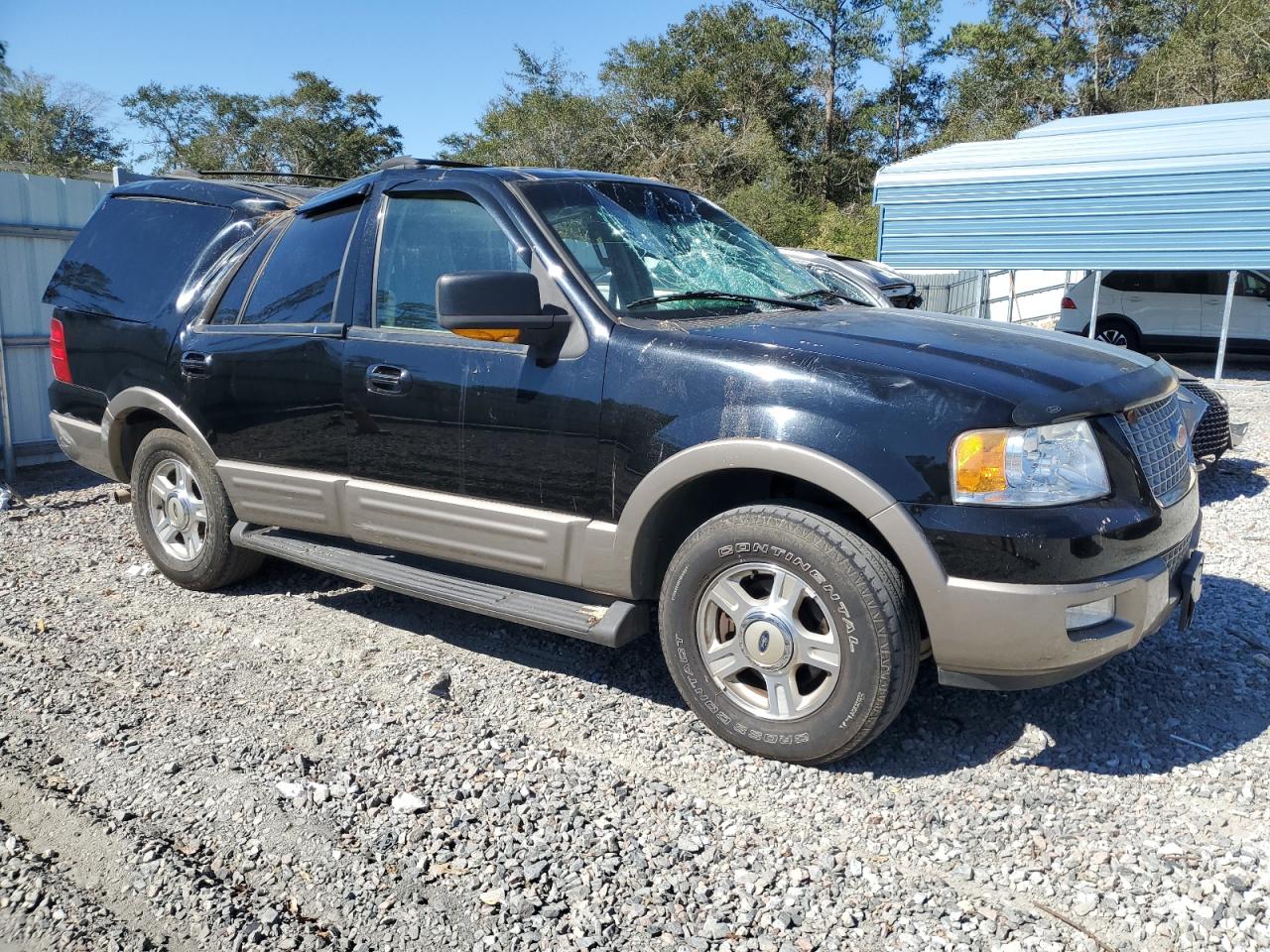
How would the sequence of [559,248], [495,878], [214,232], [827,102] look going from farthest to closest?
[827,102] < [214,232] < [559,248] < [495,878]

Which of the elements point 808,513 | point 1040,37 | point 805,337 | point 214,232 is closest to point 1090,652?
point 808,513

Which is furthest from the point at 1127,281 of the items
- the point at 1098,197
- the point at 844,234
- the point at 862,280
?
the point at 844,234

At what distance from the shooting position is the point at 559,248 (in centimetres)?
380

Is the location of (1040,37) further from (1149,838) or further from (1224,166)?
(1149,838)

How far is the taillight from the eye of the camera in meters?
5.66

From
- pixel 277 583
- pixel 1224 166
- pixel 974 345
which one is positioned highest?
pixel 1224 166

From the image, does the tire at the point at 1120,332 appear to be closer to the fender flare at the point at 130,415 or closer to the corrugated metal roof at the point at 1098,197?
the corrugated metal roof at the point at 1098,197

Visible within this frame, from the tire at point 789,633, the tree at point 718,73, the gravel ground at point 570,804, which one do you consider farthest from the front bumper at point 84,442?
the tree at point 718,73

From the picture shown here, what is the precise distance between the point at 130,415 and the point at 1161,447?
15.6 feet

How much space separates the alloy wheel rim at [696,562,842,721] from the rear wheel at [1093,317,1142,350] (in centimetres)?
1384

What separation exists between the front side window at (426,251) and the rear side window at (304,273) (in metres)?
0.27

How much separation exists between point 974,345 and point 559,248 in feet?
4.95

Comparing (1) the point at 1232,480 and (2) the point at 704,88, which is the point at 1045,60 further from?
(1) the point at 1232,480

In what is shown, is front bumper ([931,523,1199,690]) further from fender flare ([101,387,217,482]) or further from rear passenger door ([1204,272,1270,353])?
rear passenger door ([1204,272,1270,353])
